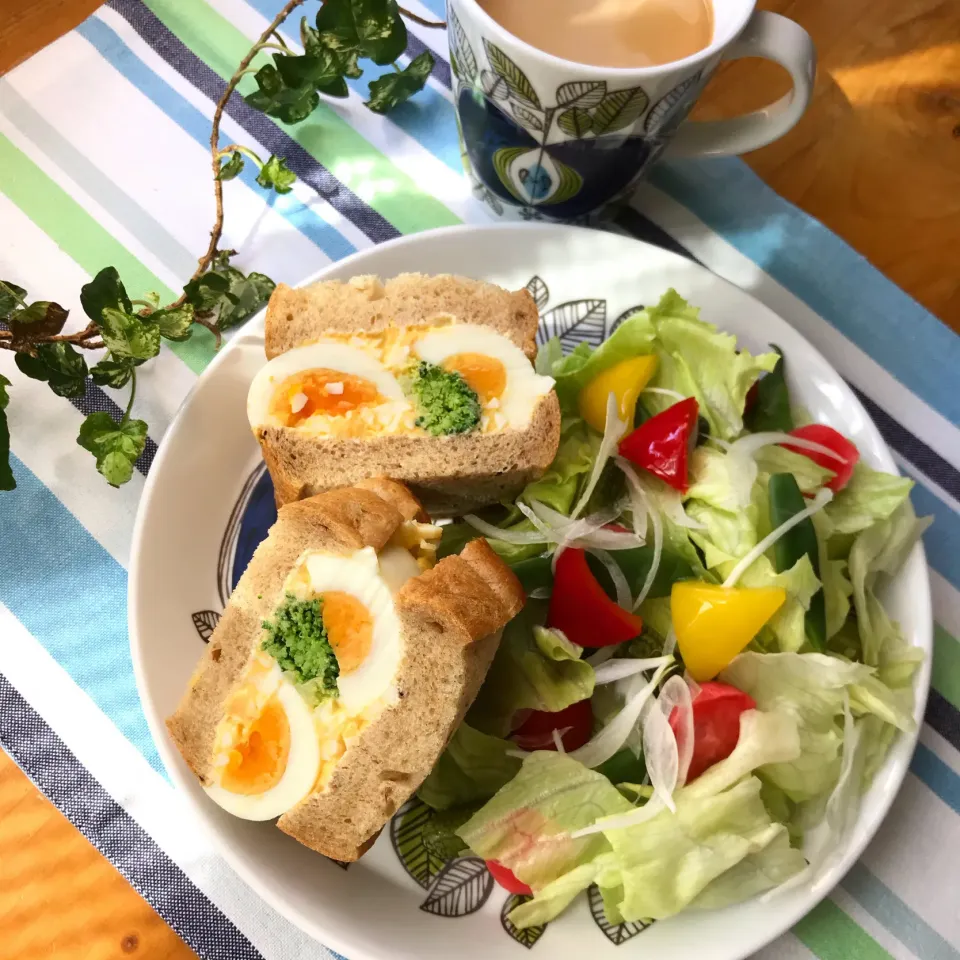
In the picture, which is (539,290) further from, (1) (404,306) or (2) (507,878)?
(2) (507,878)

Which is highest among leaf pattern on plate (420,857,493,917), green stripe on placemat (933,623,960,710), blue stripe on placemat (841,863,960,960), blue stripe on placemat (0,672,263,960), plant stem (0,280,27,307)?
plant stem (0,280,27,307)

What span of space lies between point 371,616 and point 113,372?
705 millimetres

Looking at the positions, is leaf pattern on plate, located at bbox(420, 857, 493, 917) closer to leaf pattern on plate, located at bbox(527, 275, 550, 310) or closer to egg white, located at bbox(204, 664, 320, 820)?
egg white, located at bbox(204, 664, 320, 820)

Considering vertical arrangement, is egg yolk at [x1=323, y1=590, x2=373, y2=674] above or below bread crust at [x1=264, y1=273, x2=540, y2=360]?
below

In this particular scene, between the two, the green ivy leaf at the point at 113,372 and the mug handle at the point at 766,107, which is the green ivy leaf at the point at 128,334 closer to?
the green ivy leaf at the point at 113,372

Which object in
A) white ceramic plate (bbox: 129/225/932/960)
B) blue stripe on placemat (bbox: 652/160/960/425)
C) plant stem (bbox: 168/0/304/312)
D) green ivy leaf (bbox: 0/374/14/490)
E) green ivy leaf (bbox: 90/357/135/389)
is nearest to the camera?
white ceramic plate (bbox: 129/225/932/960)

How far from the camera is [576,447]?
5.40ft

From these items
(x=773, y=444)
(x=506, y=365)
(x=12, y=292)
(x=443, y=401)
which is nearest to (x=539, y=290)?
(x=506, y=365)

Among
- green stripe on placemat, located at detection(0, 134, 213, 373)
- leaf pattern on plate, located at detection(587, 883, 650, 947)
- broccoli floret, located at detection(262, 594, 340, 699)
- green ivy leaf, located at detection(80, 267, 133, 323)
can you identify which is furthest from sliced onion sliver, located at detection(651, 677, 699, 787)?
green stripe on placemat, located at detection(0, 134, 213, 373)

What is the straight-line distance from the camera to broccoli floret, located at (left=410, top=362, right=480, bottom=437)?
1.53 m

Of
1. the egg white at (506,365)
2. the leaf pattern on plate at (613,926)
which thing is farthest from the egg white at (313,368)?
the leaf pattern on plate at (613,926)

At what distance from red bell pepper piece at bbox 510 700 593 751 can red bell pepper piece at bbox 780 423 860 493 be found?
2.12 ft

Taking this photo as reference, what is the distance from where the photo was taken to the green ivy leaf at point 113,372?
5.10ft

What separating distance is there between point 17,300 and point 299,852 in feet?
3.72
